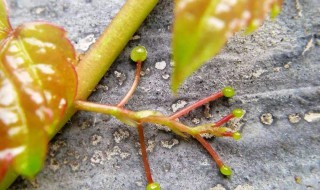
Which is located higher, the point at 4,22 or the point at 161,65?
the point at 4,22

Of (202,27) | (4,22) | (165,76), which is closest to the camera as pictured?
(202,27)

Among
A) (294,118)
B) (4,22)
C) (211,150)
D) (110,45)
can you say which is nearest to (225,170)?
(211,150)

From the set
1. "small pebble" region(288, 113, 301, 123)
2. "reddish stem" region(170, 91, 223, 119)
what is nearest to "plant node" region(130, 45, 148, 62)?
"reddish stem" region(170, 91, 223, 119)

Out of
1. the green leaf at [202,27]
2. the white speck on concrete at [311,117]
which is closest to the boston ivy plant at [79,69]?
the green leaf at [202,27]

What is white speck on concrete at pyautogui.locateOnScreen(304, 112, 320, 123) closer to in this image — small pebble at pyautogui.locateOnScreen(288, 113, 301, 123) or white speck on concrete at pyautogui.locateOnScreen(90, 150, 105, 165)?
small pebble at pyautogui.locateOnScreen(288, 113, 301, 123)

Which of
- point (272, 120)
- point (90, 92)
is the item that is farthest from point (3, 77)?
point (272, 120)

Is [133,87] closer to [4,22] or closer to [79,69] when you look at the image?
[79,69]
